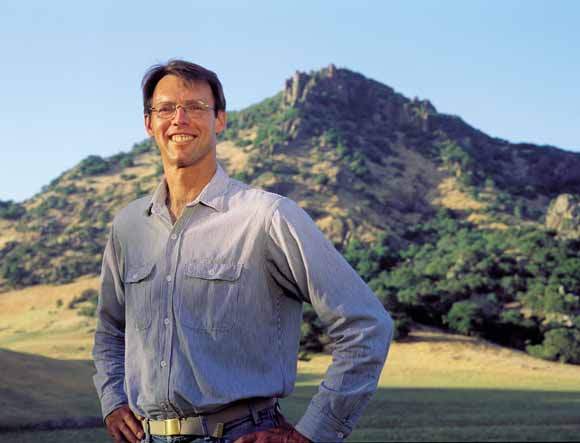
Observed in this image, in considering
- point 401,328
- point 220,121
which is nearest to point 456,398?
point 401,328

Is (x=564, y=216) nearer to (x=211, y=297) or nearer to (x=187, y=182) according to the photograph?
(x=187, y=182)

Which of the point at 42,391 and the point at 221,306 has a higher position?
the point at 221,306

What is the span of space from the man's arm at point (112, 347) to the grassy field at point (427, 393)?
846 cm

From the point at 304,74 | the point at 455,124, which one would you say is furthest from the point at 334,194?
the point at 455,124

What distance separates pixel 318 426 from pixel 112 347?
112 cm

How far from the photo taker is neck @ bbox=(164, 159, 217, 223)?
2885mm

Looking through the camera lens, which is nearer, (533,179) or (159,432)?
(159,432)

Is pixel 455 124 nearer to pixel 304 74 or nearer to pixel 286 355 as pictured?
pixel 304 74

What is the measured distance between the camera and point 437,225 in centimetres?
7419

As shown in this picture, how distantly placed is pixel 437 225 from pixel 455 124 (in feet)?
148

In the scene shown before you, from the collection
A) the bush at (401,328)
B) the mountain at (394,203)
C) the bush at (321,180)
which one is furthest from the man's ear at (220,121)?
the bush at (321,180)

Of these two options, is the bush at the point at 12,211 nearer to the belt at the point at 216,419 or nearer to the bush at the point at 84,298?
the bush at the point at 84,298

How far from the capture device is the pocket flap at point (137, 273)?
2775 mm

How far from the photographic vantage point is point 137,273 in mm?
2826
